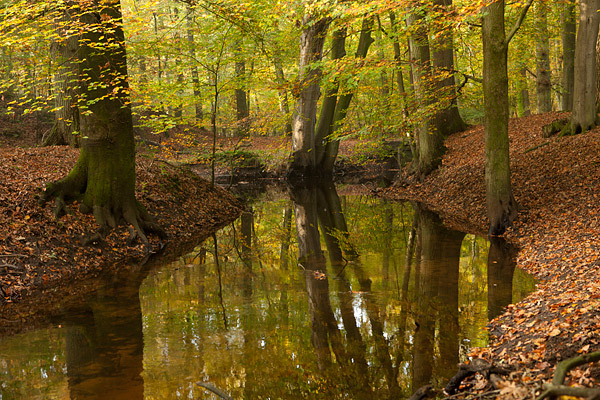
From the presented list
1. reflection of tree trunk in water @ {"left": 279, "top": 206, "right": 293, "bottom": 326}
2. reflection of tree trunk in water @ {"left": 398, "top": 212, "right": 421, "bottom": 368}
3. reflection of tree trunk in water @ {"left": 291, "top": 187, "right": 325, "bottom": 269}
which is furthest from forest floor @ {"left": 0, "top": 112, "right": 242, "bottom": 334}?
reflection of tree trunk in water @ {"left": 398, "top": 212, "right": 421, "bottom": 368}

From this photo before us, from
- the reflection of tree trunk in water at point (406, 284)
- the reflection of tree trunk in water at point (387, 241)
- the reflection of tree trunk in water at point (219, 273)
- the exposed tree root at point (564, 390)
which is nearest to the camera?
the exposed tree root at point (564, 390)

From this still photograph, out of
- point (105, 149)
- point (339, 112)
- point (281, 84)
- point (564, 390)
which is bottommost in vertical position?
point (564, 390)

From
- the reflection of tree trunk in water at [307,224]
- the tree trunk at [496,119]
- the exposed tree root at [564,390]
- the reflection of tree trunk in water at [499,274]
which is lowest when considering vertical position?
the reflection of tree trunk in water at [499,274]

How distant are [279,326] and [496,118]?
6.84 m

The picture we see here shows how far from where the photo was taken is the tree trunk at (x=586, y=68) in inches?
532

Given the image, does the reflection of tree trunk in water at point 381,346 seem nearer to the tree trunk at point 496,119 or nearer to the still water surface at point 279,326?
the still water surface at point 279,326

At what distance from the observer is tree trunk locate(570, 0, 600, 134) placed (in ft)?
44.4

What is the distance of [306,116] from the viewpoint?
2166 centimetres

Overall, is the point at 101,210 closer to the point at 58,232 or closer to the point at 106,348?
the point at 58,232

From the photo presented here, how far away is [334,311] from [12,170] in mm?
8593

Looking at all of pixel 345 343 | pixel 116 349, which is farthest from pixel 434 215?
pixel 116 349

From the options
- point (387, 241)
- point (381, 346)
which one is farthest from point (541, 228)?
point (381, 346)

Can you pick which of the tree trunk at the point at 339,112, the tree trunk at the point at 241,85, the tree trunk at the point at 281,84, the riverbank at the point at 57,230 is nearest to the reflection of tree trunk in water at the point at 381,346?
the riverbank at the point at 57,230

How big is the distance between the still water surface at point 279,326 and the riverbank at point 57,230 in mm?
915
